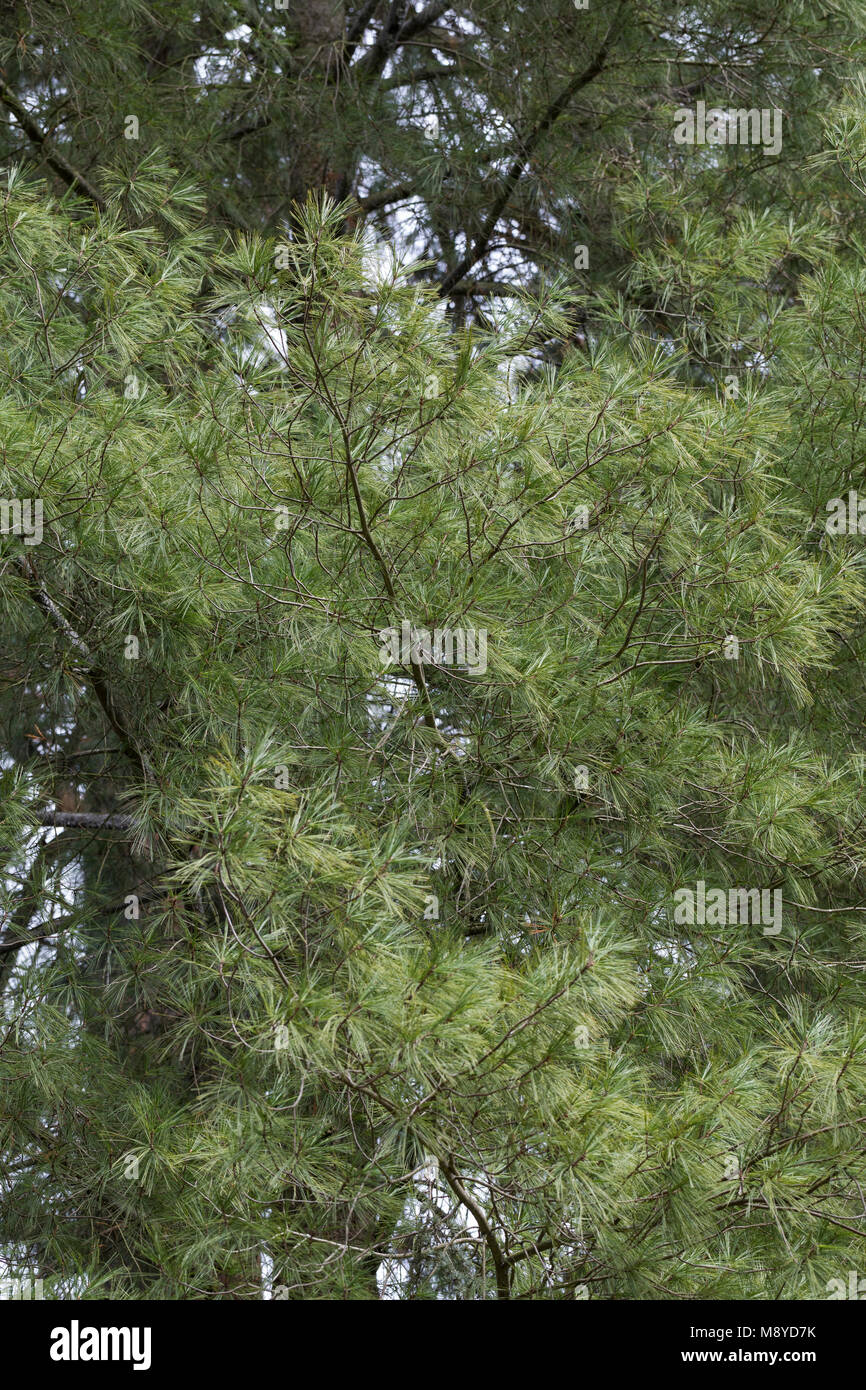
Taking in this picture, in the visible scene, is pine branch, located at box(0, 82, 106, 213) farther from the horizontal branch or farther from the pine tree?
the horizontal branch

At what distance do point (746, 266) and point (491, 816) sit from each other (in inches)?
54.8

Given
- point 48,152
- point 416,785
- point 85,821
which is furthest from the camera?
point 48,152

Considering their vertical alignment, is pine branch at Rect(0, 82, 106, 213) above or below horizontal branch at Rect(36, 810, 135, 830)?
above

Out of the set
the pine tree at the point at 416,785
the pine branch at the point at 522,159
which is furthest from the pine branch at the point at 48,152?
the pine branch at the point at 522,159

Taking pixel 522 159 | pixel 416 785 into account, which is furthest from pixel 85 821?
pixel 522 159

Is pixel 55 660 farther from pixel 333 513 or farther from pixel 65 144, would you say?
pixel 65 144

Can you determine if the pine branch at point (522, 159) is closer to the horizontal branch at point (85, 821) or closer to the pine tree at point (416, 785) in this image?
the pine tree at point (416, 785)

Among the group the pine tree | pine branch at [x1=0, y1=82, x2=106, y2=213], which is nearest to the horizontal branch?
the pine tree

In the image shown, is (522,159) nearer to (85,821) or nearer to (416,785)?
(416,785)

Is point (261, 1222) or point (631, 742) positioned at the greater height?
point (631, 742)

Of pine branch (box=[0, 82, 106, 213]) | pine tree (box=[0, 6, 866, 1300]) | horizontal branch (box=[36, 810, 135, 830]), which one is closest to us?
pine tree (box=[0, 6, 866, 1300])
